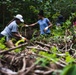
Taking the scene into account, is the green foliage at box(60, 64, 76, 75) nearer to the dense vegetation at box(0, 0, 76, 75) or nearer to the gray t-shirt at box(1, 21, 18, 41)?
the dense vegetation at box(0, 0, 76, 75)

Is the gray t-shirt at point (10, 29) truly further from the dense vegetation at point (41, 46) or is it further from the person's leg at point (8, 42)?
the dense vegetation at point (41, 46)

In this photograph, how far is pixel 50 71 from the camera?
3.43m

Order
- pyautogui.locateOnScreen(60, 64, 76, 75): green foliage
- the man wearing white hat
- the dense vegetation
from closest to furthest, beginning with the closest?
pyautogui.locateOnScreen(60, 64, 76, 75): green foliage
the dense vegetation
the man wearing white hat

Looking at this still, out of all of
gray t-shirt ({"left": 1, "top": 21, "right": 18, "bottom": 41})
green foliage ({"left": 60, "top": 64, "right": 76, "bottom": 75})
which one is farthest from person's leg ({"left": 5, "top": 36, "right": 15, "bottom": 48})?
green foliage ({"left": 60, "top": 64, "right": 76, "bottom": 75})

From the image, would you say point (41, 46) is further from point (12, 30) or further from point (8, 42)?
point (12, 30)

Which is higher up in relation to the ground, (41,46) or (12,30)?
(12,30)

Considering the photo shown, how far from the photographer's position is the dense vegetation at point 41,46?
3.67 meters

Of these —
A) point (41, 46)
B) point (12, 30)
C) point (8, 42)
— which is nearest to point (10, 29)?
point (12, 30)

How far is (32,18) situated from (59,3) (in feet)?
6.80

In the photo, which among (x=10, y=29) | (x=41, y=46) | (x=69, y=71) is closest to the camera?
(x=69, y=71)

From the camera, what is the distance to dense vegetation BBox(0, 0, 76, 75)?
3668mm

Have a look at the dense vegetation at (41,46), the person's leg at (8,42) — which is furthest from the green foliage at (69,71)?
the person's leg at (8,42)

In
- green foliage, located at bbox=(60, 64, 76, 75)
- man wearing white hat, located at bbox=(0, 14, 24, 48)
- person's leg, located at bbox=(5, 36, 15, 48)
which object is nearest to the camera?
green foliage, located at bbox=(60, 64, 76, 75)

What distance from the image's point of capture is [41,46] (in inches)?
236
